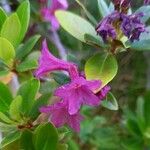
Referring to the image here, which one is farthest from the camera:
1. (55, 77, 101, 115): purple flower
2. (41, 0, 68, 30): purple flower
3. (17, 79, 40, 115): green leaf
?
(41, 0, 68, 30): purple flower

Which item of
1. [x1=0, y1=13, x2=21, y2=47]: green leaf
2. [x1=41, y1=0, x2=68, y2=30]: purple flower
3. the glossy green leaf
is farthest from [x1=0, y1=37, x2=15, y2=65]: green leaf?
[x1=41, y1=0, x2=68, y2=30]: purple flower

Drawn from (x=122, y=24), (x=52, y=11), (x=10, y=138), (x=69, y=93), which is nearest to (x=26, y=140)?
(x=10, y=138)

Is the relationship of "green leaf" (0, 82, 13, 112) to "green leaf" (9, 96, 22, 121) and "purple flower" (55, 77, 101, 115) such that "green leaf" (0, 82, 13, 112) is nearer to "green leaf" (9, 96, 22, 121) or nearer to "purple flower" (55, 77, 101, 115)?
"green leaf" (9, 96, 22, 121)

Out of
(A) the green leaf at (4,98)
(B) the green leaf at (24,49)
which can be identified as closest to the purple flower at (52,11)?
(B) the green leaf at (24,49)

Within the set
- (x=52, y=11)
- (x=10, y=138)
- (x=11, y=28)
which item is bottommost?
(x=52, y=11)

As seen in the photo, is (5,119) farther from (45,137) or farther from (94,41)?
(94,41)

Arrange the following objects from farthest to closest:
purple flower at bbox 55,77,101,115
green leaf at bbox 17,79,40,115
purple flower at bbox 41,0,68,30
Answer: purple flower at bbox 41,0,68,30, green leaf at bbox 17,79,40,115, purple flower at bbox 55,77,101,115

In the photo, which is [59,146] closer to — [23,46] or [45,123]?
[45,123]

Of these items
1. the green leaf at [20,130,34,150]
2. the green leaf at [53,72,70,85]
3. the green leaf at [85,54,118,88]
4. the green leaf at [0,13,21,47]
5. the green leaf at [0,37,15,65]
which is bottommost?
the green leaf at [20,130,34,150]
